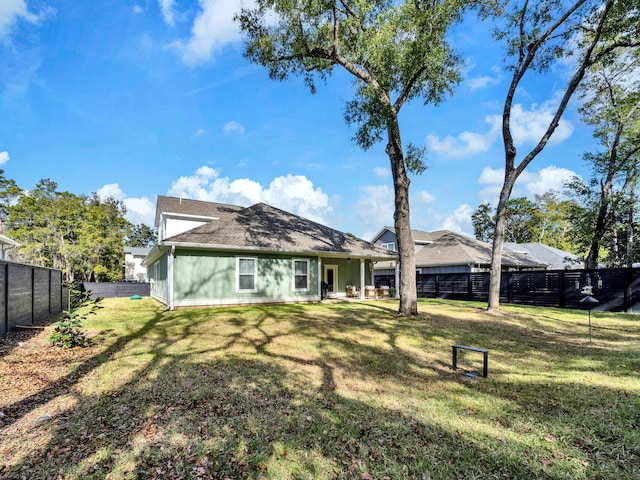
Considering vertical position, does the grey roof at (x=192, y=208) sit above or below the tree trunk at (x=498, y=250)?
above

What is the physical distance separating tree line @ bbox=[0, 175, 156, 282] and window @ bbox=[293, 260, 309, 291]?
24.5m

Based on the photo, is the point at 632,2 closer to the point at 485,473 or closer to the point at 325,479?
the point at 485,473

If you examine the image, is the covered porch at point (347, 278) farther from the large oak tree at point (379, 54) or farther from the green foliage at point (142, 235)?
the green foliage at point (142, 235)

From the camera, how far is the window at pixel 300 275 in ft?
47.8

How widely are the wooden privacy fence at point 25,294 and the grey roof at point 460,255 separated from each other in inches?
873

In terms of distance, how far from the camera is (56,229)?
28.5 m

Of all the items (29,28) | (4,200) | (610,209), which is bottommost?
(610,209)

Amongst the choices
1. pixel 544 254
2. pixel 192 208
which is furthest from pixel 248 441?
pixel 544 254

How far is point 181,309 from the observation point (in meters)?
11.8

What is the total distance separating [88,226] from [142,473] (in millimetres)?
33225

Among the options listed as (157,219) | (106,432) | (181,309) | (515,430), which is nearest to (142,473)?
(106,432)


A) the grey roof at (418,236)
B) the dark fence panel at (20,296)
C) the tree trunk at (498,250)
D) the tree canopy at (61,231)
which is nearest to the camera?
the dark fence panel at (20,296)

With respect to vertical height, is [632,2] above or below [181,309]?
above

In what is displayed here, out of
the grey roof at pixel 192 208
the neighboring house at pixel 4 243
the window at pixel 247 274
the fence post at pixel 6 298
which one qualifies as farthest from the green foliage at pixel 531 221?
the neighboring house at pixel 4 243
